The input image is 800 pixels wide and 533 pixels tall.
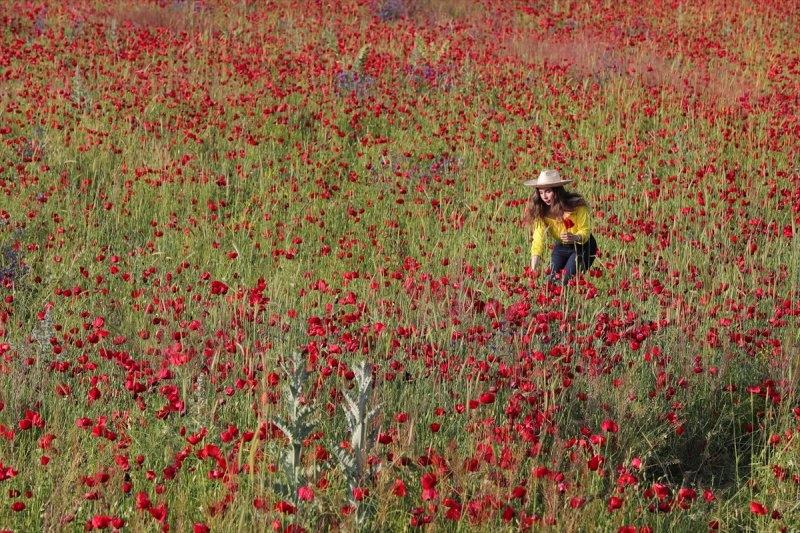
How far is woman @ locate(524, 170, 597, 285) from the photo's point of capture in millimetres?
6277

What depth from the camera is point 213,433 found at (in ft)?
12.4

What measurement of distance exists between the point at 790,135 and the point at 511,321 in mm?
6028

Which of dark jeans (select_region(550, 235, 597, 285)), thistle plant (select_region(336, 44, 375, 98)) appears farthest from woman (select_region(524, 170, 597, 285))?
thistle plant (select_region(336, 44, 375, 98))

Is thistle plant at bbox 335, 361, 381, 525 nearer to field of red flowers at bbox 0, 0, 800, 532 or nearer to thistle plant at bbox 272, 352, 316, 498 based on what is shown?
field of red flowers at bbox 0, 0, 800, 532

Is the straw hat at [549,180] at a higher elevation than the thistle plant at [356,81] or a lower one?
lower

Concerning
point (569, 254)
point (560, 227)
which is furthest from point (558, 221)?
point (569, 254)

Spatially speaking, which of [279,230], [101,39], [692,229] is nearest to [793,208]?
[692,229]

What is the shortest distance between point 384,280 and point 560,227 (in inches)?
53.4

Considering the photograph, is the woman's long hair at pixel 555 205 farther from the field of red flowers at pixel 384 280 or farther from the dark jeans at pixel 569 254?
the field of red flowers at pixel 384 280

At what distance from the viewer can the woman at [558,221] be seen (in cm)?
628

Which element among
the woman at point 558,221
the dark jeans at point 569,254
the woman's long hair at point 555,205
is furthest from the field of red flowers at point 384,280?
the woman's long hair at point 555,205

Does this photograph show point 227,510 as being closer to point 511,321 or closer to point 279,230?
point 511,321

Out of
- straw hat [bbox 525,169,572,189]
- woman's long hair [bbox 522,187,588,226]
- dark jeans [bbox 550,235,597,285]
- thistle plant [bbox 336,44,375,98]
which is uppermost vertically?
thistle plant [bbox 336,44,375,98]

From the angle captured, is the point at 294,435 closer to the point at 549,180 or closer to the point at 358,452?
the point at 358,452
